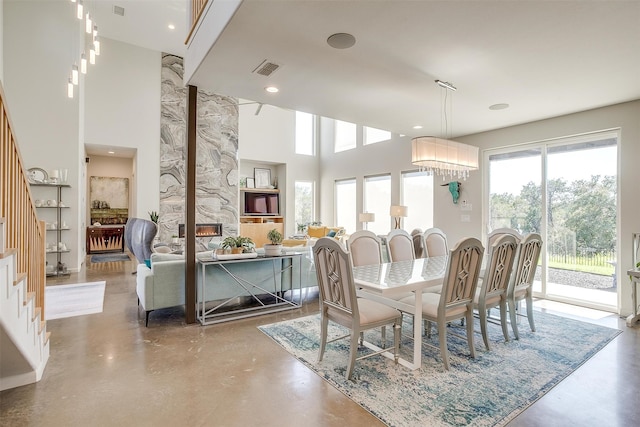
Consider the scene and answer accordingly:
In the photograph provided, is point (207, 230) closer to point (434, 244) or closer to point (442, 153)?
point (434, 244)

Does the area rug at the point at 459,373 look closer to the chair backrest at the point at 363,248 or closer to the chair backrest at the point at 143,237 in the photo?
the chair backrest at the point at 363,248

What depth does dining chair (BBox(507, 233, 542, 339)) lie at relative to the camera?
3.26m

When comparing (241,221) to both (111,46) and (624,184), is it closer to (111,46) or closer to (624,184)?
(111,46)

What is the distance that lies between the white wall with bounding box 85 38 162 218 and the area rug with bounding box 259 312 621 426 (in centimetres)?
616

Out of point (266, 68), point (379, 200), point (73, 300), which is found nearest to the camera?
point (266, 68)

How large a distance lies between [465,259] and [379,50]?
194 cm

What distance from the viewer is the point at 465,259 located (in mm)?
2701

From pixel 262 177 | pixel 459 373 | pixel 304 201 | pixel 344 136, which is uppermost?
pixel 344 136

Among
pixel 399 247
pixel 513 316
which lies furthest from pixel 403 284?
pixel 513 316

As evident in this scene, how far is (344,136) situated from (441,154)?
6.22m

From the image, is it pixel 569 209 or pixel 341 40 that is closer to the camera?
pixel 341 40

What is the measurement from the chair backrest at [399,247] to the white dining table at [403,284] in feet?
1.65

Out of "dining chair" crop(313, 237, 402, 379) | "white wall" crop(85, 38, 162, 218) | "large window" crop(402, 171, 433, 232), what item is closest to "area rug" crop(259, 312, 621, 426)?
"dining chair" crop(313, 237, 402, 379)

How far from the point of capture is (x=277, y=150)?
9.91 metres
